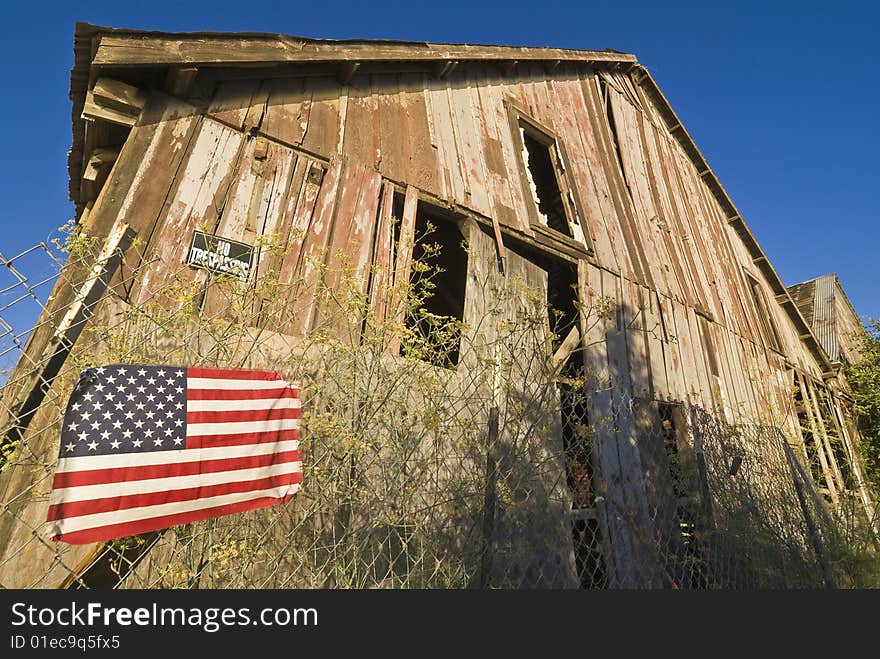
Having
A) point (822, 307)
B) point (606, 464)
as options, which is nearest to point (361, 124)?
point (606, 464)

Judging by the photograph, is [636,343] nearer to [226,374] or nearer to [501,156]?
[501,156]

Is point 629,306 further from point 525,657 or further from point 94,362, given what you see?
point 94,362

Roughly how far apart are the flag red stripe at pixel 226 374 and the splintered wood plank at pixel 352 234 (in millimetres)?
1244

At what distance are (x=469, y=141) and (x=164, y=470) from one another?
18.2ft

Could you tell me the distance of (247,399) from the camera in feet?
8.03

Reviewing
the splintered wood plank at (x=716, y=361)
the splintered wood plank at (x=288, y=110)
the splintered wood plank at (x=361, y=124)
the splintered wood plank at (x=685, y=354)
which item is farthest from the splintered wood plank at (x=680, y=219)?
the splintered wood plank at (x=288, y=110)

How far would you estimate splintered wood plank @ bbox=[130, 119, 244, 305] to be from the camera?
3.41 meters

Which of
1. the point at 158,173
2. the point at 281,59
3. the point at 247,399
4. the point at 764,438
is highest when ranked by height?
the point at 281,59

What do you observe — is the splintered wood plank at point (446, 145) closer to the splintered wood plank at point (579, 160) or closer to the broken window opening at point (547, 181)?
the broken window opening at point (547, 181)

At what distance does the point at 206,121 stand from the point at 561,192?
5.27 meters

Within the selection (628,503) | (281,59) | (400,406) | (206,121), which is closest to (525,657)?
(400,406)

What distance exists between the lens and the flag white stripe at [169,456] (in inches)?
73.7

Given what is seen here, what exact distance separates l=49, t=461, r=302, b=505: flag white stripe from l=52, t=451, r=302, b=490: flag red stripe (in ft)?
0.05

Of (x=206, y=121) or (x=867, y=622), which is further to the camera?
(x=206, y=121)
